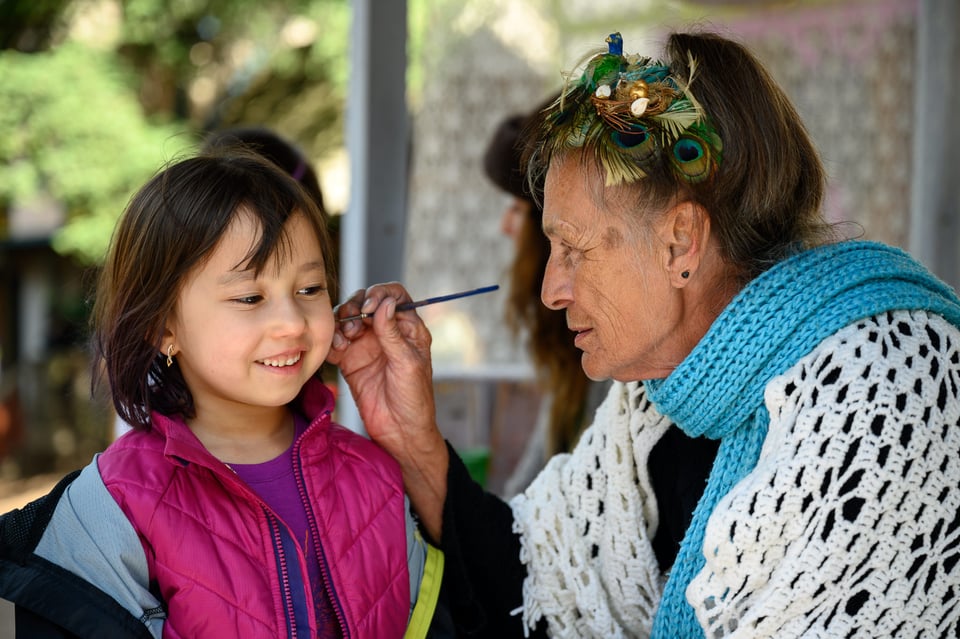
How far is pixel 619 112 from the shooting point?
61.4 inches

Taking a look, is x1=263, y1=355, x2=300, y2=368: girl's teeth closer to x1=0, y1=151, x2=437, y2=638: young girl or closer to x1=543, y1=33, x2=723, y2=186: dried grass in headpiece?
x1=0, y1=151, x2=437, y2=638: young girl

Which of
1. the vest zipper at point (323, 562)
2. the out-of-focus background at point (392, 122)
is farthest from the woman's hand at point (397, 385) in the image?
the out-of-focus background at point (392, 122)

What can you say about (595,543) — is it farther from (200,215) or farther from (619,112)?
(200,215)

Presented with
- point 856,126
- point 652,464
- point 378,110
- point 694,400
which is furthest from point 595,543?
point 856,126

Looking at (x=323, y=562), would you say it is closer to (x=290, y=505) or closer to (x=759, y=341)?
(x=290, y=505)

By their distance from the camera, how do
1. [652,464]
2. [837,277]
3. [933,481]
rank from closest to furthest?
[933,481] < [837,277] < [652,464]

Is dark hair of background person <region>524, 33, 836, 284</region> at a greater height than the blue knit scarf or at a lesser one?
greater

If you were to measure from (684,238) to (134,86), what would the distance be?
23.7ft

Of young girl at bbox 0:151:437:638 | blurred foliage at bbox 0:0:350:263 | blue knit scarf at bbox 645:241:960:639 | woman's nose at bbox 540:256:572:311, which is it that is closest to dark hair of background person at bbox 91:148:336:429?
young girl at bbox 0:151:437:638

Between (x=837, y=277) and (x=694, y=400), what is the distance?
288 millimetres

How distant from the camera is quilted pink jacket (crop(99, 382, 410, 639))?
4.67 feet

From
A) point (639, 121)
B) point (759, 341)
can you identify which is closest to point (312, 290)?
point (639, 121)

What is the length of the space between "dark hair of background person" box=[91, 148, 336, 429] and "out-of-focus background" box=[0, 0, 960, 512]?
0.70ft

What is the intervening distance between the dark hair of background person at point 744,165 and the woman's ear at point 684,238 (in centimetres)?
2
